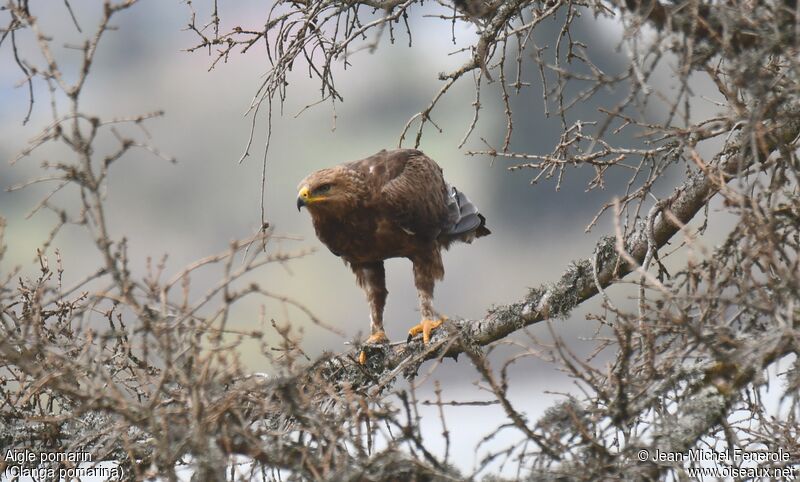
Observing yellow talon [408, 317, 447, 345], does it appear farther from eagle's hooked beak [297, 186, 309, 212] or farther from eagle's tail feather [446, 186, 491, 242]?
eagle's hooked beak [297, 186, 309, 212]

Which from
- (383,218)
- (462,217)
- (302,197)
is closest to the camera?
(302,197)

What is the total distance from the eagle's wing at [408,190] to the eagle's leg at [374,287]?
0.39m

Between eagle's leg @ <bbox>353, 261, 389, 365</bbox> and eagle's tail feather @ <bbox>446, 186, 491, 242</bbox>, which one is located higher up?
eagle's tail feather @ <bbox>446, 186, 491, 242</bbox>

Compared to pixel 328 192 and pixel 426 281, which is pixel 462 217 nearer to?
pixel 426 281

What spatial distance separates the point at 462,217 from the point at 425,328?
897 mm

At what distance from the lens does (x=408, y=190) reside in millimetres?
4930

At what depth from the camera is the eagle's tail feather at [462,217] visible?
5.36 m

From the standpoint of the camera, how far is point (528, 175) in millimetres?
9383

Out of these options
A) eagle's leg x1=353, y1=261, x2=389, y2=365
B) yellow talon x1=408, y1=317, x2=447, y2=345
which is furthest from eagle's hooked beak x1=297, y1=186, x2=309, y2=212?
yellow talon x1=408, y1=317, x2=447, y2=345

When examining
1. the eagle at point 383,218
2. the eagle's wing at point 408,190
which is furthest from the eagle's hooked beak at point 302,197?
the eagle's wing at point 408,190

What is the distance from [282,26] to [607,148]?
150cm

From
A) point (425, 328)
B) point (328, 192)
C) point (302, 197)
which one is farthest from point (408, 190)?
point (425, 328)

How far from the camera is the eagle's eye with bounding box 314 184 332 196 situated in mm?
4727

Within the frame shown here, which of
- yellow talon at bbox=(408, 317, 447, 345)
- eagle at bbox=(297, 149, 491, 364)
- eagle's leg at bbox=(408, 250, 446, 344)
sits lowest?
yellow talon at bbox=(408, 317, 447, 345)
